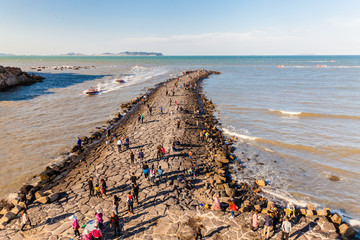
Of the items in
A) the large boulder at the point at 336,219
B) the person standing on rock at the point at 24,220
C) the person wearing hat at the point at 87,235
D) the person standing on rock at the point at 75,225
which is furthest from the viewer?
the large boulder at the point at 336,219

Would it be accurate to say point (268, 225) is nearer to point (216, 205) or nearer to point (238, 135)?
point (216, 205)

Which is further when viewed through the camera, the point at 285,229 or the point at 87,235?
the point at 285,229

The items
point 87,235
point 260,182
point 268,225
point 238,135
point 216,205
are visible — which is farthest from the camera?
point 238,135

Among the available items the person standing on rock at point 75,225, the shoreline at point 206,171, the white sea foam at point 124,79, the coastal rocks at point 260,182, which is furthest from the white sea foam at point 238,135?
the white sea foam at point 124,79

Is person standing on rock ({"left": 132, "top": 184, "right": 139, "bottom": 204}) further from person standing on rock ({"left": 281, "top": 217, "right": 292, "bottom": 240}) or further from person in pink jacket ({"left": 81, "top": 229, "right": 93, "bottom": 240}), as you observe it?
person standing on rock ({"left": 281, "top": 217, "right": 292, "bottom": 240})

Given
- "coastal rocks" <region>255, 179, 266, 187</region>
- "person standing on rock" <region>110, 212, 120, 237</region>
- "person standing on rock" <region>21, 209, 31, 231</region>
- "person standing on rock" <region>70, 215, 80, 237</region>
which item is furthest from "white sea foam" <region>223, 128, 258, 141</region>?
"person standing on rock" <region>21, 209, 31, 231</region>

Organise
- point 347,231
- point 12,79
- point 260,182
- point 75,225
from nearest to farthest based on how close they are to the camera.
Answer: point 75,225
point 347,231
point 260,182
point 12,79

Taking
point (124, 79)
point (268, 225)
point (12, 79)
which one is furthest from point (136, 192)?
point (124, 79)

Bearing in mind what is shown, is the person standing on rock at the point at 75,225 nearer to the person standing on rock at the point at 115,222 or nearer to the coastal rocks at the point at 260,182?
the person standing on rock at the point at 115,222

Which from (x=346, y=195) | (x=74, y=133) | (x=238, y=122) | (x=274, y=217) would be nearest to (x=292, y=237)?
(x=274, y=217)

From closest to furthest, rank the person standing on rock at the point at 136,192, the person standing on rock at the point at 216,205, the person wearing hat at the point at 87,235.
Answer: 1. the person wearing hat at the point at 87,235
2. the person standing on rock at the point at 216,205
3. the person standing on rock at the point at 136,192

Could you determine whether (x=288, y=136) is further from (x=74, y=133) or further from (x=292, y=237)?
(x=74, y=133)
